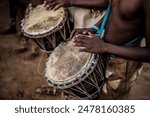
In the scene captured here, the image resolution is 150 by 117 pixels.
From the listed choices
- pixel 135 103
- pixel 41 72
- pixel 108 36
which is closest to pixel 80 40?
pixel 108 36

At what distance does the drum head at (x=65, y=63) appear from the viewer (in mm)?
2545

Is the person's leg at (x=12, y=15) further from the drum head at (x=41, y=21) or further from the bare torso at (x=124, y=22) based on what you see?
the bare torso at (x=124, y=22)

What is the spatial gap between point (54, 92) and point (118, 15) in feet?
5.86

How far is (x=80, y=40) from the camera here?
238 cm

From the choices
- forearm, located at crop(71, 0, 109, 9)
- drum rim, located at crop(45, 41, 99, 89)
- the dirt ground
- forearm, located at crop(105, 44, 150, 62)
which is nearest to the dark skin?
forearm, located at crop(105, 44, 150, 62)

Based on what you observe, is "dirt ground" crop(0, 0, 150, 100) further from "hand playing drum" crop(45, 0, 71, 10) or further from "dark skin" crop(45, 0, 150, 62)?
"dark skin" crop(45, 0, 150, 62)

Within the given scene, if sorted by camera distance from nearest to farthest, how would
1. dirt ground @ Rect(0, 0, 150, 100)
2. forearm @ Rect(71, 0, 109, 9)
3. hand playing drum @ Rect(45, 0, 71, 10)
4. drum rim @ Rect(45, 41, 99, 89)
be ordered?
drum rim @ Rect(45, 41, 99, 89), forearm @ Rect(71, 0, 109, 9), hand playing drum @ Rect(45, 0, 71, 10), dirt ground @ Rect(0, 0, 150, 100)

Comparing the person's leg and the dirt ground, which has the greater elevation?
the person's leg

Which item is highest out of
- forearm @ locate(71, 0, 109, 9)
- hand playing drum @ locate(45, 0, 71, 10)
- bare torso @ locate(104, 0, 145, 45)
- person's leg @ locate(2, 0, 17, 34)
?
bare torso @ locate(104, 0, 145, 45)

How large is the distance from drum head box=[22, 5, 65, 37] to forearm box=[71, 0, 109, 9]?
0.15m

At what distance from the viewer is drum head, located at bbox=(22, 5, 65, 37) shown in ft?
10.2

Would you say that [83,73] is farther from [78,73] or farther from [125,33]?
[125,33]

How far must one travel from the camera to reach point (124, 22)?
2369 millimetres

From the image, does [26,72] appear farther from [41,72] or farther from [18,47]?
[18,47]
